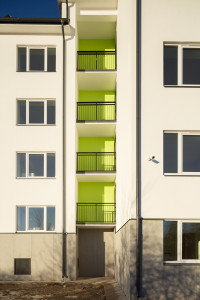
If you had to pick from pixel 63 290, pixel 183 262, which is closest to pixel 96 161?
pixel 63 290

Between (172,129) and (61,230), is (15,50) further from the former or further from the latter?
(172,129)

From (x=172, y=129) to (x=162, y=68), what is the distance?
1767mm

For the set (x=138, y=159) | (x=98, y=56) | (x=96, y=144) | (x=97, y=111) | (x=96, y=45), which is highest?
(x=96, y=45)

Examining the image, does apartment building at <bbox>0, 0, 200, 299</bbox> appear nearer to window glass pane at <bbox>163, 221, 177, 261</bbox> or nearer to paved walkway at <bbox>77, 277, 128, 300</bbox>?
paved walkway at <bbox>77, 277, 128, 300</bbox>

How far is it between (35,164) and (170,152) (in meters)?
9.47

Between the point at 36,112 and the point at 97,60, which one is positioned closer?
the point at 36,112

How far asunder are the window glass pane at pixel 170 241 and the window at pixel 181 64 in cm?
398

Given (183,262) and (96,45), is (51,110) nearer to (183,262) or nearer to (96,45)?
(96,45)

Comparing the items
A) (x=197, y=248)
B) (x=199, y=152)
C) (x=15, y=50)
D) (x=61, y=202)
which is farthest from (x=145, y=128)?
(x=15, y=50)

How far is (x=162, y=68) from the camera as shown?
11453mm

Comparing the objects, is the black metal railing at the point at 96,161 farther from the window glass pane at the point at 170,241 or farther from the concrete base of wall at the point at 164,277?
the concrete base of wall at the point at 164,277

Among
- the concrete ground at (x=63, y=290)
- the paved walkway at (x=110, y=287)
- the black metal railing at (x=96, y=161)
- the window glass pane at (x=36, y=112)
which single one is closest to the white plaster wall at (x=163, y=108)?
the paved walkway at (x=110, y=287)

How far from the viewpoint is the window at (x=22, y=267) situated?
730 inches

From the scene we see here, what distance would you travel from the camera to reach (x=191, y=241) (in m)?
10.8
